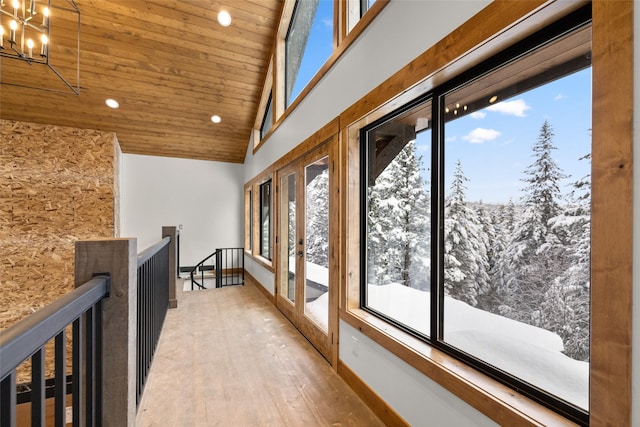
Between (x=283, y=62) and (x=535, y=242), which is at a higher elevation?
(x=283, y=62)

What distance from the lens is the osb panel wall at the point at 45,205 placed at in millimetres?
5238

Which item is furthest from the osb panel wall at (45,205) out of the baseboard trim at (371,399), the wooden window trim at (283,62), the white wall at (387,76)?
the baseboard trim at (371,399)

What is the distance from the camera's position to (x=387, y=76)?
195 centimetres

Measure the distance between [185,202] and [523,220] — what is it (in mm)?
7330

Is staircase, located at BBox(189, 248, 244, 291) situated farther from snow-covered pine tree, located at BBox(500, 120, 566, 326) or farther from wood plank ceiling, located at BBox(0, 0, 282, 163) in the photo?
snow-covered pine tree, located at BBox(500, 120, 566, 326)

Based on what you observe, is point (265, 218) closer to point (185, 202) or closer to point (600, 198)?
point (185, 202)

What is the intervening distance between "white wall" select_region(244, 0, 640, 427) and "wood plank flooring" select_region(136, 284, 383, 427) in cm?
29

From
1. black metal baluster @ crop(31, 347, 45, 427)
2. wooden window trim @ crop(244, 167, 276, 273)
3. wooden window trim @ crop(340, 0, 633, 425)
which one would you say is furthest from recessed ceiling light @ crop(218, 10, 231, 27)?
black metal baluster @ crop(31, 347, 45, 427)

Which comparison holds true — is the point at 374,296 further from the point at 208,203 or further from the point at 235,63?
the point at 208,203

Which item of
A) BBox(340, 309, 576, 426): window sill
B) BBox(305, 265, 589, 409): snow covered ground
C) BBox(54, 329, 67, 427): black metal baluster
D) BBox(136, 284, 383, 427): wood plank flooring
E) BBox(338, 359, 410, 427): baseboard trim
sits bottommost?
BBox(136, 284, 383, 427): wood plank flooring

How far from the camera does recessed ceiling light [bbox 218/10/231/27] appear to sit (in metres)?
4.16

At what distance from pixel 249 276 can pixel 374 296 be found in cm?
439

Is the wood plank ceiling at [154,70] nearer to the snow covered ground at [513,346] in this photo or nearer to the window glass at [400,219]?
the window glass at [400,219]

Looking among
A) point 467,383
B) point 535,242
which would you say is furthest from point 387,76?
point 467,383
